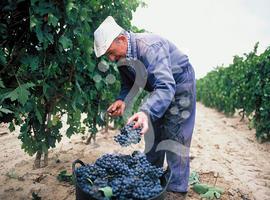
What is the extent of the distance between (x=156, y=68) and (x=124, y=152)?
324 cm

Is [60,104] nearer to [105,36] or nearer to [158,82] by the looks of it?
[105,36]

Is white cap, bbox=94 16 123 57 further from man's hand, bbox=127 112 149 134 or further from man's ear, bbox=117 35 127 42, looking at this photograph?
man's hand, bbox=127 112 149 134

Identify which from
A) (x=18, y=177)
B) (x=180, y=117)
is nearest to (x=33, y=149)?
(x=18, y=177)

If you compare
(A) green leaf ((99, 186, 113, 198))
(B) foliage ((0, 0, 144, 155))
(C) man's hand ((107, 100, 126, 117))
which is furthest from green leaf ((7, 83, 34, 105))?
(A) green leaf ((99, 186, 113, 198))

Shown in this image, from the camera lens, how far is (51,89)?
3.44 m

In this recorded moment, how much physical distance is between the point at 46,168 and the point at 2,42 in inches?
86.9

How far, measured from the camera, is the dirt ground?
3.73 metres

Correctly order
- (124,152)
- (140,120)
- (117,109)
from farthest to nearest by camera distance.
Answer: (124,152), (117,109), (140,120)

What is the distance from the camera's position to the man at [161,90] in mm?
2430

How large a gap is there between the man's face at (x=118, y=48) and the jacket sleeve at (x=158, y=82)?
20cm

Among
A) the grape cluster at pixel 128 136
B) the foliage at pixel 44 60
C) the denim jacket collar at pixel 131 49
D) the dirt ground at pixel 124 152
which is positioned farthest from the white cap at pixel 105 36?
the dirt ground at pixel 124 152

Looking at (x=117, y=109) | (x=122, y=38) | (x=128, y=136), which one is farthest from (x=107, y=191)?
(x=122, y=38)

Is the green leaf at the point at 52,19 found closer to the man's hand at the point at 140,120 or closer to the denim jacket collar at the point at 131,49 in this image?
the denim jacket collar at the point at 131,49

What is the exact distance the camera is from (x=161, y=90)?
242 centimetres
